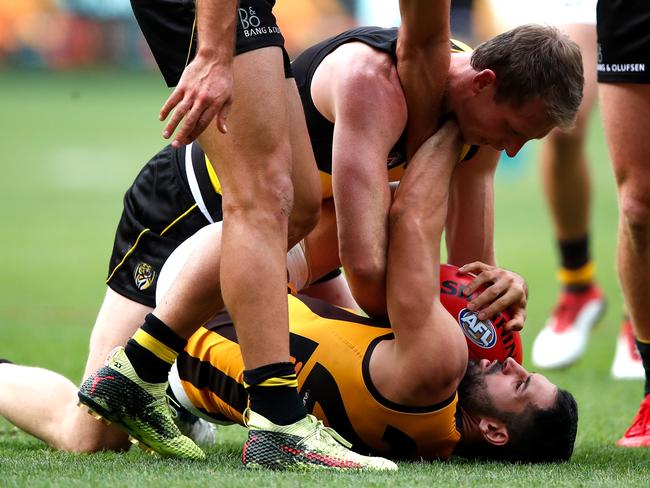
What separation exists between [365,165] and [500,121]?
0.50 meters

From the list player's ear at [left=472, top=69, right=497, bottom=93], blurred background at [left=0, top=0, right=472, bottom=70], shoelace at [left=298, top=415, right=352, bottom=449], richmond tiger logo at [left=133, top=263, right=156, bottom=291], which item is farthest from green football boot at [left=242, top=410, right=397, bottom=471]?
→ blurred background at [left=0, top=0, right=472, bottom=70]

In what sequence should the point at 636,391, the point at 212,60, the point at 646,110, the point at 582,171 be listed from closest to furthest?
the point at 212,60 → the point at 646,110 → the point at 636,391 → the point at 582,171

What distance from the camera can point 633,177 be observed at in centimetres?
430

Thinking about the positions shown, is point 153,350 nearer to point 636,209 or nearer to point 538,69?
point 538,69

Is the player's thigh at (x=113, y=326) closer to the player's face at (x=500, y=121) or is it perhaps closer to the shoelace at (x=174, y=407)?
the shoelace at (x=174, y=407)

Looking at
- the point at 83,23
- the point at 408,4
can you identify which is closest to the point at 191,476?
the point at 408,4

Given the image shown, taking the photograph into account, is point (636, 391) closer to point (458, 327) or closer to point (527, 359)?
point (527, 359)

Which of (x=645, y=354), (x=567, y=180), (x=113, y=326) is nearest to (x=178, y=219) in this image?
(x=113, y=326)

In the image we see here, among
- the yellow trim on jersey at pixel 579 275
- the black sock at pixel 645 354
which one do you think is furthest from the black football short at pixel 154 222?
the yellow trim on jersey at pixel 579 275

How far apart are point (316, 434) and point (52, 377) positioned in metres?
1.46

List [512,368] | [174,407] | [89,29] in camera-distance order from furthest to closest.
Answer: [89,29]
[174,407]
[512,368]

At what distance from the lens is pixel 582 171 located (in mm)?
6500

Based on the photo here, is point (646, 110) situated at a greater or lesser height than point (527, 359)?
greater

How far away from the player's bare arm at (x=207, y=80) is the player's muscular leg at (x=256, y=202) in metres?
0.19
